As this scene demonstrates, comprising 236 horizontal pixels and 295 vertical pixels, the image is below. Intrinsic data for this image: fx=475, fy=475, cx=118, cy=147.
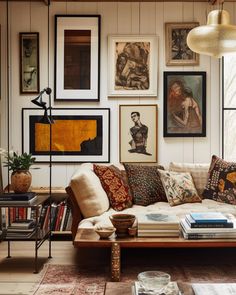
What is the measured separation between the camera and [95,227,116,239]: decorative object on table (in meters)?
3.40

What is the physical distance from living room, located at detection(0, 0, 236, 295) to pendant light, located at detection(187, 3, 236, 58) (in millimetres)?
2356

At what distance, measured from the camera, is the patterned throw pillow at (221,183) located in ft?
15.2

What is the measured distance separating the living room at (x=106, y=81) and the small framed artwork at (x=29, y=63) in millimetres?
11

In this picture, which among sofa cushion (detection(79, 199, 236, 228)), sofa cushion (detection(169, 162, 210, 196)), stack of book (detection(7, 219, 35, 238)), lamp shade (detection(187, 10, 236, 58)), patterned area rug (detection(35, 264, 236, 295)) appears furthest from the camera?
sofa cushion (detection(169, 162, 210, 196))

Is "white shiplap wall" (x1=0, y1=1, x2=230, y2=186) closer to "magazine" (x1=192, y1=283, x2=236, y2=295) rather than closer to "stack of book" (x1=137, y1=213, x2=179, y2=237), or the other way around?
"stack of book" (x1=137, y1=213, x2=179, y2=237)

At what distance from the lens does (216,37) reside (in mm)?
2764

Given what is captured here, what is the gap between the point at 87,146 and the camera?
17.1 ft

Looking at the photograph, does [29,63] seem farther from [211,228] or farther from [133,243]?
[211,228]

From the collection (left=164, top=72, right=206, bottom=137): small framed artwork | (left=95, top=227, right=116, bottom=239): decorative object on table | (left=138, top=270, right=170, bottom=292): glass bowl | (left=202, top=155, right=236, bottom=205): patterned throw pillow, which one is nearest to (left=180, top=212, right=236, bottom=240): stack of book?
(left=95, top=227, right=116, bottom=239): decorative object on table

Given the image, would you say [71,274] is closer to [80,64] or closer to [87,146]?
[87,146]

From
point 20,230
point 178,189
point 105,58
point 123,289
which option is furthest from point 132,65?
point 123,289

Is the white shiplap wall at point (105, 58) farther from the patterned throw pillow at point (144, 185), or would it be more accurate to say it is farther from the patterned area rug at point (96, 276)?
the patterned area rug at point (96, 276)

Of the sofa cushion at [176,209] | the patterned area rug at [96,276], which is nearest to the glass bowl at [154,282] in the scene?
the patterned area rug at [96,276]

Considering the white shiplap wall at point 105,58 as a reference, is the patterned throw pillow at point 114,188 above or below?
below
